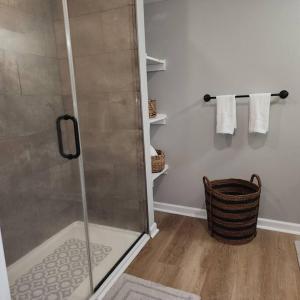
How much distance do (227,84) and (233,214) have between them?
108 centimetres

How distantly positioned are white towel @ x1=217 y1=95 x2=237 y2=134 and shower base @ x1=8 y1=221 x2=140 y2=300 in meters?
1.19

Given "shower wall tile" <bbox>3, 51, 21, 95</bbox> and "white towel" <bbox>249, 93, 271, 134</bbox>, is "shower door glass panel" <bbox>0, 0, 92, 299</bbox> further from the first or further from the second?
"white towel" <bbox>249, 93, 271, 134</bbox>

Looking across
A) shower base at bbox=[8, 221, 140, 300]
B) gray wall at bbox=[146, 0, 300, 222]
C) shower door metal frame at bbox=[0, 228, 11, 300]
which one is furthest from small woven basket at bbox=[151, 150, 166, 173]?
shower door metal frame at bbox=[0, 228, 11, 300]

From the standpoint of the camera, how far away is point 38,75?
81.0 inches

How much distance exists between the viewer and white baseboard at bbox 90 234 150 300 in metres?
1.62

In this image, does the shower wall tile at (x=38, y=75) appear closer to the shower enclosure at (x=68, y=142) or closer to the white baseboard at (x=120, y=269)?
the shower enclosure at (x=68, y=142)

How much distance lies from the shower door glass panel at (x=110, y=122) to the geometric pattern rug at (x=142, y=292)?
0.16m

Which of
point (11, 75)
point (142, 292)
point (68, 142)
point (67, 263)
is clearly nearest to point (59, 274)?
point (67, 263)

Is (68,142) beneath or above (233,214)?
above

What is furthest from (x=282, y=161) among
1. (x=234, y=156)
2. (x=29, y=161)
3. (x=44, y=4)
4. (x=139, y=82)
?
(x=44, y=4)

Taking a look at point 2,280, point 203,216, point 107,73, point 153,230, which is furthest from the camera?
point 203,216

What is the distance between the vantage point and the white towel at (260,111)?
6.66 feet

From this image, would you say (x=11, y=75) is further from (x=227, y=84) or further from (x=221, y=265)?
(x=221, y=265)

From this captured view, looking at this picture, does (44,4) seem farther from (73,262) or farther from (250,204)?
(250,204)
